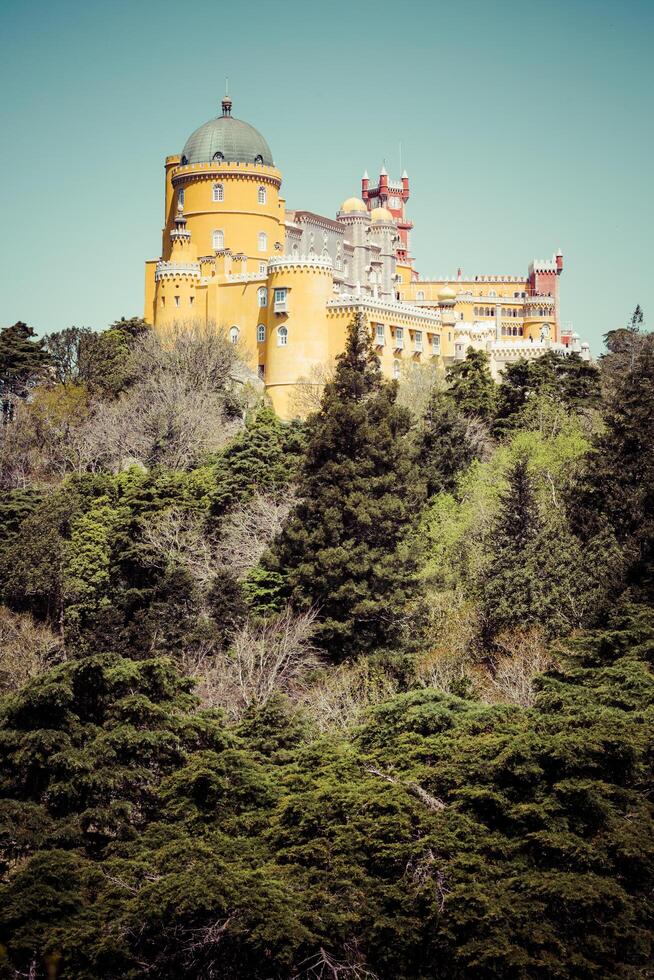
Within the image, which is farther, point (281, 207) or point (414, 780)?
point (281, 207)

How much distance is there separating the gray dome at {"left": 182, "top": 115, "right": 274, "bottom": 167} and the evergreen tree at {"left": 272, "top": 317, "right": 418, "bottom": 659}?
90.5ft

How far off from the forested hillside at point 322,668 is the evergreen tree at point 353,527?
0.09m

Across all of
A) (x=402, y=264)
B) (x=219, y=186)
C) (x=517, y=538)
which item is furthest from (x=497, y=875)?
(x=402, y=264)

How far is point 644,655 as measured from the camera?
1060 inches

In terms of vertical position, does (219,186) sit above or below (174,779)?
above

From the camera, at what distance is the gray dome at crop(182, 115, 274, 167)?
64375 millimetres

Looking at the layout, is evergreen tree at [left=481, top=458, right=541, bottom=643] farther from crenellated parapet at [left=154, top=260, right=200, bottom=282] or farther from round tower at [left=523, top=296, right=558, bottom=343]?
round tower at [left=523, top=296, right=558, bottom=343]

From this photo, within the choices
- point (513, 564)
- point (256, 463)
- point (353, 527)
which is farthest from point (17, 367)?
point (513, 564)

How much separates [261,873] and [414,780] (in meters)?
3.48

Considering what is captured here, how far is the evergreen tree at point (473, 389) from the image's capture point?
50.5 metres

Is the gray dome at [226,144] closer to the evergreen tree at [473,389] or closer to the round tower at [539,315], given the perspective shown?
the evergreen tree at [473,389]

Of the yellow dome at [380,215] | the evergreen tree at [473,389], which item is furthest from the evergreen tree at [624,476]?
the yellow dome at [380,215]

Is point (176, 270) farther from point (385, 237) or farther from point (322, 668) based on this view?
point (322, 668)

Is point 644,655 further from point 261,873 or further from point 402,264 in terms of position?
point 402,264
